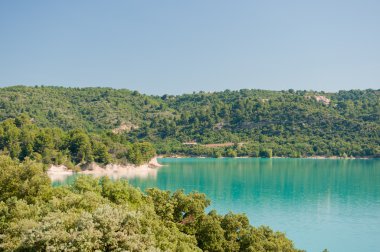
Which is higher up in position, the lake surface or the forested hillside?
the forested hillside

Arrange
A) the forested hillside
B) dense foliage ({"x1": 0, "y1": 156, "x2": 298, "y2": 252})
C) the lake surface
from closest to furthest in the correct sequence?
1. dense foliage ({"x1": 0, "y1": 156, "x2": 298, "y2": 252})
2. the lake surface
3. the forested hillside

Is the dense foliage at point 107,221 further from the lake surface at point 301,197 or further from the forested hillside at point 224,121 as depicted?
the forested hillside at point 224,121

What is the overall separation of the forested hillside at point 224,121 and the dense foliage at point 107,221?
94231mm

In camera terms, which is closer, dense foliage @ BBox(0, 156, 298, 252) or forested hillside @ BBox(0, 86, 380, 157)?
dense foliage @ BBox(0, 156, 298, 252)

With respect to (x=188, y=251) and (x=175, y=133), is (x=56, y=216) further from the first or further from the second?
(x=175, y=133)

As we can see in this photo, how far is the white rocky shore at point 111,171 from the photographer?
68500 millimetres

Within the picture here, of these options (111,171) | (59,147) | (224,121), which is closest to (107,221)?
(59,147)

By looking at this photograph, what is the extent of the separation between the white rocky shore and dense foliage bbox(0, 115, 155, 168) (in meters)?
0.93

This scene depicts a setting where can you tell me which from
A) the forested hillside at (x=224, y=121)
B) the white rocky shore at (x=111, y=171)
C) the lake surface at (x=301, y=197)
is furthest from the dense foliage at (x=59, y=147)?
the forested hillside at (x=224, y=121)

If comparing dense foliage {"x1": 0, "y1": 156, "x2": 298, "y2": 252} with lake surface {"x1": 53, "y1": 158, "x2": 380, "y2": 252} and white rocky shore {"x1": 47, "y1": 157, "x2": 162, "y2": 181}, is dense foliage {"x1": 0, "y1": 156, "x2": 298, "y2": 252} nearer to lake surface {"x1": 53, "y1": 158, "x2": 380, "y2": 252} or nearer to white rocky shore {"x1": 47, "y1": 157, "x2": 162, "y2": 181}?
lake surface {"x1": 53, "y1": 158, "x2": 380, "y2": 252}

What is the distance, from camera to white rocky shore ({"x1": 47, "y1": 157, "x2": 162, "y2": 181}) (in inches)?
2697

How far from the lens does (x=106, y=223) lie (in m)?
12.9

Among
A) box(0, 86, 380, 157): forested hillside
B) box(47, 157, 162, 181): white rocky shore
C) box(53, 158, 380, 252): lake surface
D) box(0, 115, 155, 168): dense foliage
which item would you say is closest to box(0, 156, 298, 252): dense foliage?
→ box(53, 158, 380, 252): lake surface

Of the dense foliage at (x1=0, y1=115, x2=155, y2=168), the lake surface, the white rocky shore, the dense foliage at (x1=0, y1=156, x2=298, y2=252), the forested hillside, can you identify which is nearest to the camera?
the dense foliage at (x1=0, y1=156, x2=298, y2=252)
